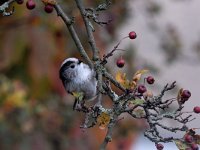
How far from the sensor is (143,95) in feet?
7.73

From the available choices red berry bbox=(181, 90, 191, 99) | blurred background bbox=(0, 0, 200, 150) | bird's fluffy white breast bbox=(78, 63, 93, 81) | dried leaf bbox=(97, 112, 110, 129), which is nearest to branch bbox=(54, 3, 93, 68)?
bird's fluffy white breast bbox=(78, 63, 93, 81)

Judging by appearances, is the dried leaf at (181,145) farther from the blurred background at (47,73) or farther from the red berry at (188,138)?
the blurred background at (47,73)

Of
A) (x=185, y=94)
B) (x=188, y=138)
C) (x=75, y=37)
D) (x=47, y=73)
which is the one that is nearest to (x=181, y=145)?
(x=188, y=138)

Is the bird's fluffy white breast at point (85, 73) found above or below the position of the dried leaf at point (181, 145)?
above

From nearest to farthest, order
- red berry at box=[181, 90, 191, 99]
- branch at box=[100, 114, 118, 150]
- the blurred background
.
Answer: branch at box=[100, 114, 118, 150] < red berry at box=[181, 90, 191, 99] < the blurred background

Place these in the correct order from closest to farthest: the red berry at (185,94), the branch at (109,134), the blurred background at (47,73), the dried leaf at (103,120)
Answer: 1. the branch at (109,134)
2. the dried leaf at (103,120)
3. the red berry at (185,94)
4. the blurred background at (47,73)

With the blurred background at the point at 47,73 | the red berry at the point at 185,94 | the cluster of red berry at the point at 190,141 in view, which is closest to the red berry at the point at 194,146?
the cluster of red berry at the point at 190,141

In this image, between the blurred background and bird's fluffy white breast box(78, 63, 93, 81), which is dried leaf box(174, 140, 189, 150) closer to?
bird's fluffy white breast box(78, 63, 93, 81)

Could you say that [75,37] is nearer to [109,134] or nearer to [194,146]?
[109,134]

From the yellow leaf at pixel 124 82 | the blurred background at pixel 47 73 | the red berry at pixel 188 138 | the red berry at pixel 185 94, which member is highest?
the blurred background at pixel 47 73

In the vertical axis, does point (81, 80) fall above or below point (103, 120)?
above

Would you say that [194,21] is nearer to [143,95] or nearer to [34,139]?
[34,139]

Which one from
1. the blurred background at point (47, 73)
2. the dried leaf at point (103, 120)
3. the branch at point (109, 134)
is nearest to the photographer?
the branch at point (109, 134)

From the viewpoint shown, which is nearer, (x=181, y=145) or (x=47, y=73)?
(x=181, y=145)
